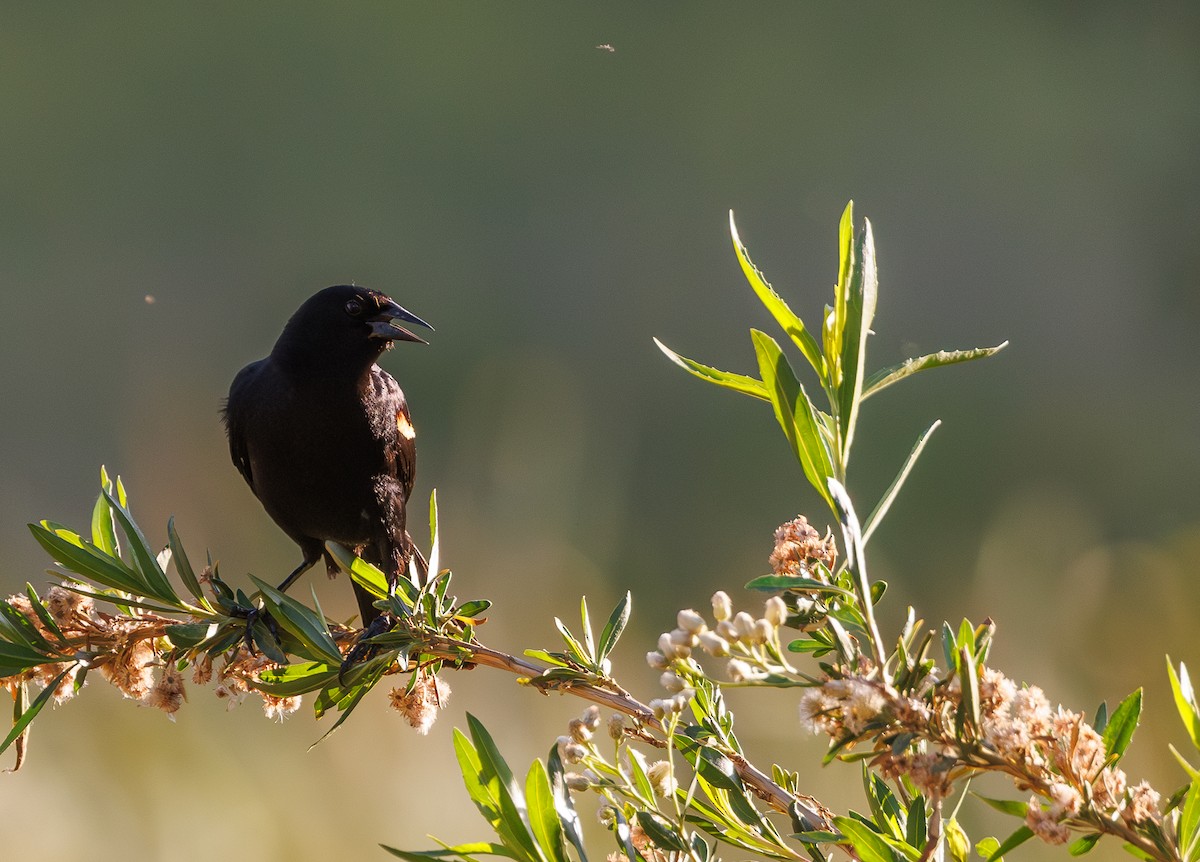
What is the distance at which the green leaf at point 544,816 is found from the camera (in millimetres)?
983

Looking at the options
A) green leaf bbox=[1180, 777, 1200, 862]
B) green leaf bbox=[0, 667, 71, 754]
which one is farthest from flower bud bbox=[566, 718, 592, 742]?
green leaf bbox=[0, 667, 71, 754]

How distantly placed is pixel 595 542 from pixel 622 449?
6.28ft

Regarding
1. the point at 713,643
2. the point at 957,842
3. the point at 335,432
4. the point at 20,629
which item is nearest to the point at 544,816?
the point at 713,643

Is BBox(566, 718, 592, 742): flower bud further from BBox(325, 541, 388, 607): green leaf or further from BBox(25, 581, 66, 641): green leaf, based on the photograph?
BBox(25, 581, 66, 641): green leaf

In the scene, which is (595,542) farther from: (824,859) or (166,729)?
(824,859)

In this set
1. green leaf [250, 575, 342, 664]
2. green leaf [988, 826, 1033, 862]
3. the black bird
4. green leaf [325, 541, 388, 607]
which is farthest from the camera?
the black bird

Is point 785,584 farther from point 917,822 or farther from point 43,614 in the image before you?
point 43,614

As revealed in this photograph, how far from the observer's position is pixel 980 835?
12.4 ft

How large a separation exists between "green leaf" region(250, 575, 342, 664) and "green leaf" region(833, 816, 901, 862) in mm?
624

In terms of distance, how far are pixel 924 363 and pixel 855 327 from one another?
8 centimetres

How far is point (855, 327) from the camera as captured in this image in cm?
100

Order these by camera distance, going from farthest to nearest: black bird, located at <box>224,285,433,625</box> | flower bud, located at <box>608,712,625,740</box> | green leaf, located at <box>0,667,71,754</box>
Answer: black bird, located at <box>224,285,433,625</box> → green leaf, located at <box>0,667,71,754</box> → flower bud, located at <box>608,712,625,740</box>

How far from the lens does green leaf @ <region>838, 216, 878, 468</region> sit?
3.20 ft

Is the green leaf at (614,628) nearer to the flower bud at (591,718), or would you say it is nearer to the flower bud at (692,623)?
the flower bud at (591,718)
